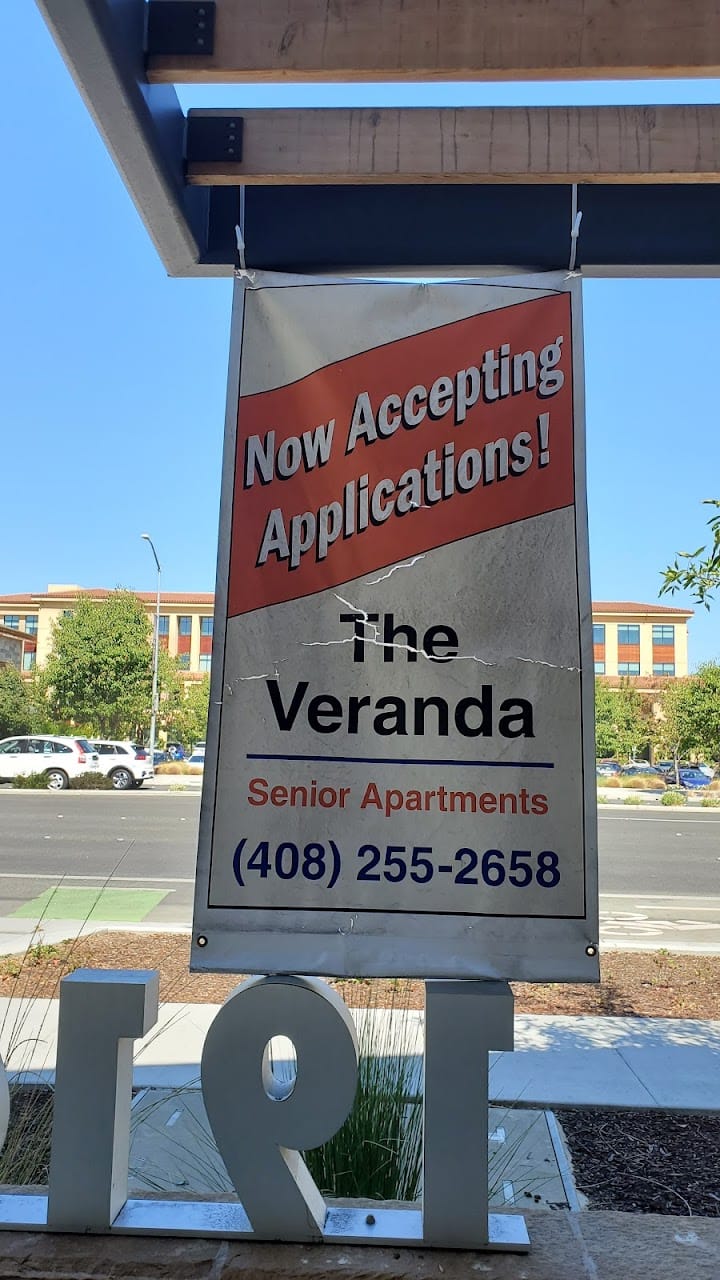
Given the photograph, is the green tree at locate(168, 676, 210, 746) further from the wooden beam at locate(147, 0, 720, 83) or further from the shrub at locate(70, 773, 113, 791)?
the wooden beam at locate(147, 0, 720, 83)

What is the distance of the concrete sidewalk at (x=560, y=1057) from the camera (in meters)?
3.97

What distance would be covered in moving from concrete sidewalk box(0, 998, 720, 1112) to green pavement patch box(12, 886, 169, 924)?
9.09 ft

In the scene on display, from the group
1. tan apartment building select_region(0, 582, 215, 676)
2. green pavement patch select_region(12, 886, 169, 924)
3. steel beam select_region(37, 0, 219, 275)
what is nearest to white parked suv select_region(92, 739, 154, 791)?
green pavement patch select_region(12, 886, 169, 924)

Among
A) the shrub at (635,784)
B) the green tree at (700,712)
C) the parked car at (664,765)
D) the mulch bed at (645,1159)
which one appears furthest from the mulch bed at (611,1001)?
the parked car at (664,765)

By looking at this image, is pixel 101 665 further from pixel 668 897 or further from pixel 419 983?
pixel 419 983

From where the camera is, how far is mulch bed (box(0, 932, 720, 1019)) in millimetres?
5391

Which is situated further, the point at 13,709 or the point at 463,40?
the point at 13,709

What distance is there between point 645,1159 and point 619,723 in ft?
170

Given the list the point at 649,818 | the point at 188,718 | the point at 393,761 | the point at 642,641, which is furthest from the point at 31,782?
the point at 642,641

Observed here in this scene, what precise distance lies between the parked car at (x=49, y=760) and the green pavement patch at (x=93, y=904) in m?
15.5

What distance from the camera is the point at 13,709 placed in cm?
3881

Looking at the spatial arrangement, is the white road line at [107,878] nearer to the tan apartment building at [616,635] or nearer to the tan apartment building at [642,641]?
the tan apartment building at [616,635]

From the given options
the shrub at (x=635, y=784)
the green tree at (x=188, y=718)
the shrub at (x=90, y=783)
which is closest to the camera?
the shrub at (x=90, y=783)

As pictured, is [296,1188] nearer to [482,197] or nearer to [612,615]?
[482,197]
